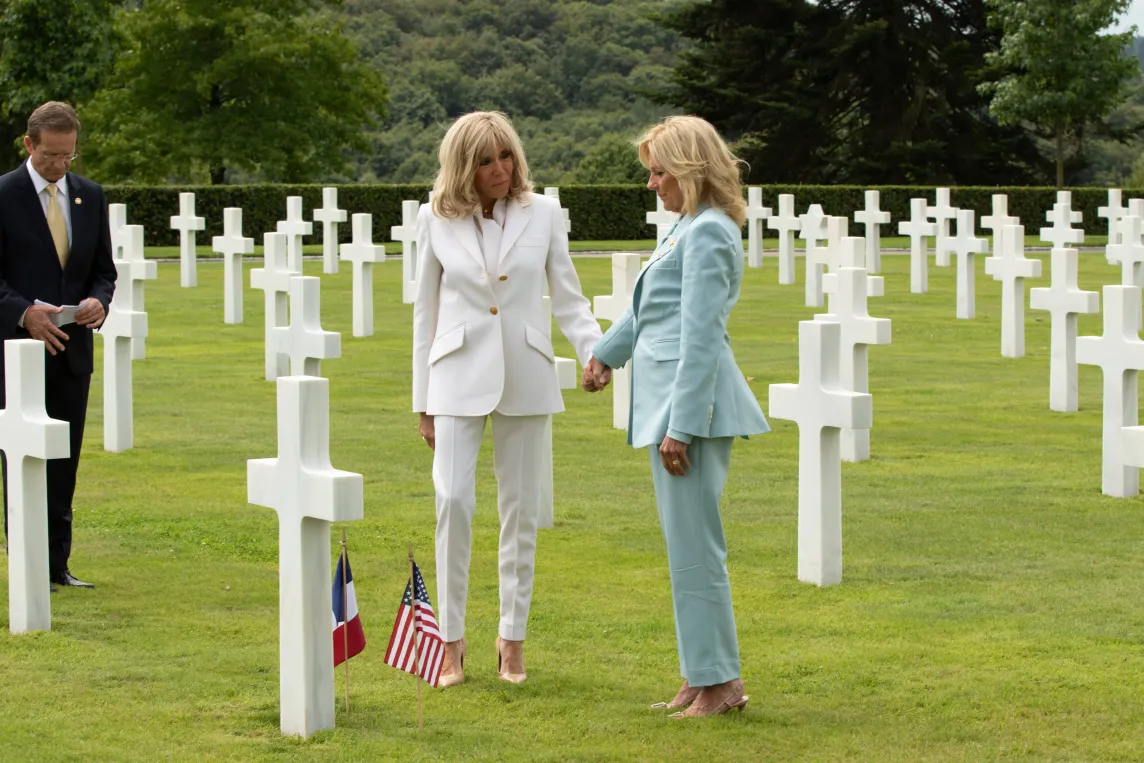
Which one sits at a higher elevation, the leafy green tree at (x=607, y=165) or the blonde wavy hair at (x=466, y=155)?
the leafy green tree at (x=607, y=165)

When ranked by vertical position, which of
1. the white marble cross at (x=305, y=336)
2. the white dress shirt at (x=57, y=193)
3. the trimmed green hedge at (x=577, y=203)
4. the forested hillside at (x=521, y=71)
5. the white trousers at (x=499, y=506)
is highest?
the forested hillside at (x=521, y=71)

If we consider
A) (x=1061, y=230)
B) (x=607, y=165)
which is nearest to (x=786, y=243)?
(x=1061, y=230)

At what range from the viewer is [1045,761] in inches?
193

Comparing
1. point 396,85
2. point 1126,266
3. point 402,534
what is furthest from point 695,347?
point 396,85

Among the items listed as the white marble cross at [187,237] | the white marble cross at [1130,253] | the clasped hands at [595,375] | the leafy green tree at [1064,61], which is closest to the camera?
the clasped hands at [595,375]

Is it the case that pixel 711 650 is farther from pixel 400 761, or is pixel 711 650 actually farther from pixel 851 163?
pixel 851 163

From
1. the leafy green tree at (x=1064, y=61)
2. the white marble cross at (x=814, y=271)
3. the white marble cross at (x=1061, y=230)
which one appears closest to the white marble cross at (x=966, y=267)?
the white marble cross at (x=1061, y=230)

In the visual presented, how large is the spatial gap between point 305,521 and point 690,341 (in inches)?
47.8

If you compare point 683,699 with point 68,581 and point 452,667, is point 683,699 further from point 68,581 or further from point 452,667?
point 68,581

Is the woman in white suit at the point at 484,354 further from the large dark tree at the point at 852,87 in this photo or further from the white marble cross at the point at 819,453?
the large dark tree at the point at 852,87

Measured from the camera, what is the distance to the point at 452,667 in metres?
5.70

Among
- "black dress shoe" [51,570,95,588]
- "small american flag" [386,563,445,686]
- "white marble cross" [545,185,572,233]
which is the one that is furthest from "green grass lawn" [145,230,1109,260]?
"small american flag" [386,563,445,686]

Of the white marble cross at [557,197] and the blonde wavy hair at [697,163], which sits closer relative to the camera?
the blonde wavy hair at [697,163]

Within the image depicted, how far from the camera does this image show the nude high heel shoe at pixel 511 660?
570 centimetres
